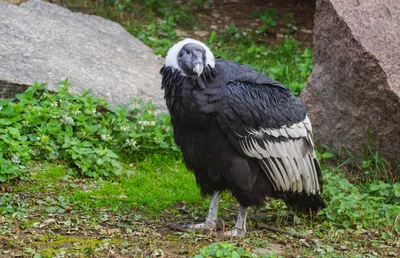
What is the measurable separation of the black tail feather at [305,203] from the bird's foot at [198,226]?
67 cm

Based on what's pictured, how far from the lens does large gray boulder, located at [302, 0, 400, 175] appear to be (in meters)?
7.27

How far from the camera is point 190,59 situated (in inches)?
224

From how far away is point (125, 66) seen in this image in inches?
358

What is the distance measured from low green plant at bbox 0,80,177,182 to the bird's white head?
5.28ft

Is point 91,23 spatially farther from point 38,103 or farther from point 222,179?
point 222,179

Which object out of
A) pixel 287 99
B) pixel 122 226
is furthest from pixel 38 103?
pixel 287 99

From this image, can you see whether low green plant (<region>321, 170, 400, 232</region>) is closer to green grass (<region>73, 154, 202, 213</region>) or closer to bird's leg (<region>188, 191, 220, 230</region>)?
bird's leg (<region>188, 191, 220, 230</region>)

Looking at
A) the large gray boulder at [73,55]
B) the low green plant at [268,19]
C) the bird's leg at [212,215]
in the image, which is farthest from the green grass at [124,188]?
the low green plant at [268,19]

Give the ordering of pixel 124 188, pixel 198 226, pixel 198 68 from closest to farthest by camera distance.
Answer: pixel 198 68
pixel 198 226
pixel 124 188

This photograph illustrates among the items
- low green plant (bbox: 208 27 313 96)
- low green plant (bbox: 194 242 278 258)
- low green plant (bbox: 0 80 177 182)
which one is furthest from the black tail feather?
low green plant (bbox: 208 27 313 96)

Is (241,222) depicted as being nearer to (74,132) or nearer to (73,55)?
(74,132)

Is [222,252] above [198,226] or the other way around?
above

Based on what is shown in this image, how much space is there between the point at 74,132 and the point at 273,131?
7.05 ft

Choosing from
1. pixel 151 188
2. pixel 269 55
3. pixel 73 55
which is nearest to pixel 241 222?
pixel 151 188
